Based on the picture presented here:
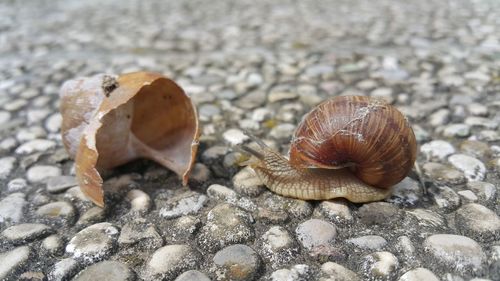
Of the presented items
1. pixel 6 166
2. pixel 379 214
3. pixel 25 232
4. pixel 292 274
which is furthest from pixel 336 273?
pixel 6 166

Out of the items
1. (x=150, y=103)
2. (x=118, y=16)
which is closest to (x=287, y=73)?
(x=150, y=103)

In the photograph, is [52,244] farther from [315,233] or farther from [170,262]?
[315,233]

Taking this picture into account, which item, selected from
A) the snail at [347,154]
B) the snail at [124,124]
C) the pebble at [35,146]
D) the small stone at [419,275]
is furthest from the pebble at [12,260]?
the small stone at [419,275]

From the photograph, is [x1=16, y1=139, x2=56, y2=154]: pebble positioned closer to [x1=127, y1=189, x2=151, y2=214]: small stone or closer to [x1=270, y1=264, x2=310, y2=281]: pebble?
[x1=127, y1=189, x2=151, y2=214]: small stone

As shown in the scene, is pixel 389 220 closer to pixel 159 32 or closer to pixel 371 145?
pixel 371 145

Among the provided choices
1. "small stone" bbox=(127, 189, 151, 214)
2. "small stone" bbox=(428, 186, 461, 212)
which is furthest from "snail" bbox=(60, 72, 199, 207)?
"small stone" bbox=(428, 186, 461, 212)

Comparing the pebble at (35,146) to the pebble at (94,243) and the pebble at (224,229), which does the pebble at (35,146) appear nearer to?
the pebble at (94,243)
